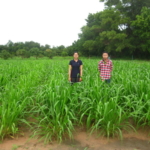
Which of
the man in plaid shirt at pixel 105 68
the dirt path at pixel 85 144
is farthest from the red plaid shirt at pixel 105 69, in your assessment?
the dirt path at pixel 85 144

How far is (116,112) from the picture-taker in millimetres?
2717

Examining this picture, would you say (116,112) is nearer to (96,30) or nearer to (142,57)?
(142,57)

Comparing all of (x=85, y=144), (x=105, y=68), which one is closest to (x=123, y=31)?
(x=105, y=68)

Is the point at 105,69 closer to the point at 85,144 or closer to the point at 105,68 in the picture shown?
the point at 105,68

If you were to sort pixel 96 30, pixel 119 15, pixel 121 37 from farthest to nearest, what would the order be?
1. pixel 96 30
2. pixel 119 15
3. pixel 121 37

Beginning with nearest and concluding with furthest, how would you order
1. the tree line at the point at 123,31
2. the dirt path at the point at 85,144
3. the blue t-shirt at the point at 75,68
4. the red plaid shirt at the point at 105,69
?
the dirt path at the point at 85,144 < the red plaid shirt at the point at 105,69 < the blue t-shirt at the point at 75,68 < the tree line at the point at 123,31

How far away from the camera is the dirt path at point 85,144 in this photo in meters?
2.44

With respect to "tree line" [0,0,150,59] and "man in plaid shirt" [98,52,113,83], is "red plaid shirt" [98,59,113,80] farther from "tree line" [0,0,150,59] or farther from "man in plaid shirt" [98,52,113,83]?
"tree line" [0,0,150,59]

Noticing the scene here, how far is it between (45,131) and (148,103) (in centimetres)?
182

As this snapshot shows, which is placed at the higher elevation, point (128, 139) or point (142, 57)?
point (142, 57)

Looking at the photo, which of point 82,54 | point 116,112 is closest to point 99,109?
point 116,112

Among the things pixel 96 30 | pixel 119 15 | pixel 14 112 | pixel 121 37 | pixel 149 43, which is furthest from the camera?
pixel 96 30

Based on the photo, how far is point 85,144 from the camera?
2541 millimetres

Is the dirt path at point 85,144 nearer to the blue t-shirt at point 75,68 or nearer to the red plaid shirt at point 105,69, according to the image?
the red plaid shirt at point 105,69
